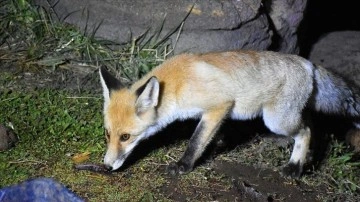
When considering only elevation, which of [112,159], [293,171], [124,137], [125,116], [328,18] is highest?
[125,116]

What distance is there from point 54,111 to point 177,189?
1.72 metres

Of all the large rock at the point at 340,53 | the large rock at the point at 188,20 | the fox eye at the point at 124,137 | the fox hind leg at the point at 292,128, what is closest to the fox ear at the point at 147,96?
the fox eye at the point at 124,137

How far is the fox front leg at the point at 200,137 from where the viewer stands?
207 inches

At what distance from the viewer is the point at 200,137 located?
5.32 meters

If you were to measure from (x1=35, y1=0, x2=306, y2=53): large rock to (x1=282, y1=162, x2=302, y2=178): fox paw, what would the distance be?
180 centimetres

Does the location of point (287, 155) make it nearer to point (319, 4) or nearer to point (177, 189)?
point (177, 189)

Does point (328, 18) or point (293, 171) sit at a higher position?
point (293, 171)

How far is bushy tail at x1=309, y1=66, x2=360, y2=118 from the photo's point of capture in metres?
5.73

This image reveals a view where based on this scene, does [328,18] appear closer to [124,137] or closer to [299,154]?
[299,154]

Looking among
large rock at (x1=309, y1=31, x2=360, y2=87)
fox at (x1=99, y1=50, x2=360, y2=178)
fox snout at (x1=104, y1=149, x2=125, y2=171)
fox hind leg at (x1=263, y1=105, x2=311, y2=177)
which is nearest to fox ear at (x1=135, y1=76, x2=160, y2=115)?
fox at (x1=99, y1=50, x2=360, y2=178)

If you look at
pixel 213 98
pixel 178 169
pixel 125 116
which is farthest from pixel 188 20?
pixel 125 116

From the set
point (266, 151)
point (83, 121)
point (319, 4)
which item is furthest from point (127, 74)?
point (319, 4)

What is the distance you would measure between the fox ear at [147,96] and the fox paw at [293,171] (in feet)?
5.19

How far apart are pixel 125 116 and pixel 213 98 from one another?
82 centimetres
